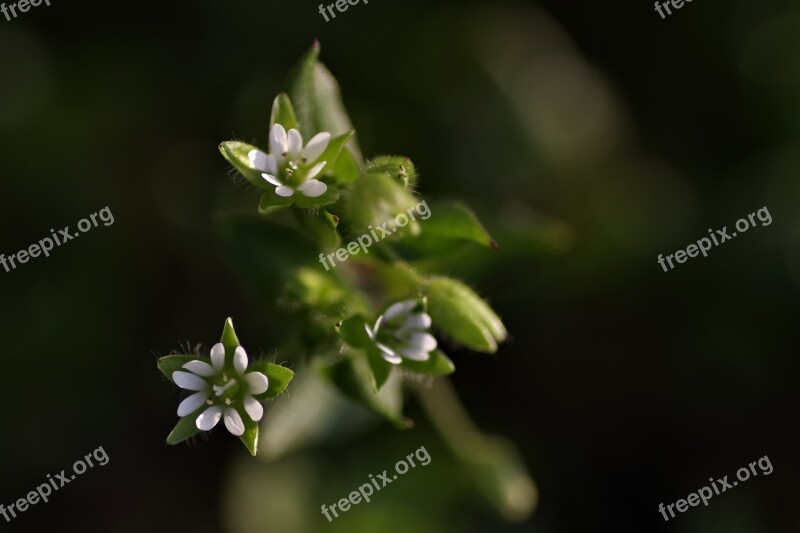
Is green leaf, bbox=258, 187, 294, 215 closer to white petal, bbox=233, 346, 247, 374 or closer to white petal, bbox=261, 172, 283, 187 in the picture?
white petal, bbox=261, 172, 283, 187

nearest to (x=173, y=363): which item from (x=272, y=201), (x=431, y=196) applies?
(x=272, y=201)

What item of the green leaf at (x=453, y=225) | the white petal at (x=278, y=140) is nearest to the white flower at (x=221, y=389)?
the white petal at (x=278, y=140)

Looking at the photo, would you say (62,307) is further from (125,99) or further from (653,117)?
(653,117)

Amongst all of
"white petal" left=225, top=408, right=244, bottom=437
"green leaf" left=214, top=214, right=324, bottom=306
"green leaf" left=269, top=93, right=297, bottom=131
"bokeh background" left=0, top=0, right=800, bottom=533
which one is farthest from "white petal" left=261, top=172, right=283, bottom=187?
"bokeh background" left=0, top=0, right=800, bottom=533

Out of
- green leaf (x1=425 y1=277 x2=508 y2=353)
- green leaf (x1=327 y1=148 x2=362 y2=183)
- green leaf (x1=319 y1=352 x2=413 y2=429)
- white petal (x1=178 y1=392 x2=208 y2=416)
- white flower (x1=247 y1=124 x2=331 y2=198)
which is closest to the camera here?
white petal (x1=178 y1=392 x2=208 y2=416)

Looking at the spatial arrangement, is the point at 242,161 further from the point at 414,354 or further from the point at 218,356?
the point at 414,354

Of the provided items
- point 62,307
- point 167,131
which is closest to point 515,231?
A: point 167,131
